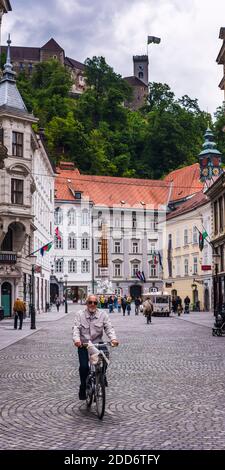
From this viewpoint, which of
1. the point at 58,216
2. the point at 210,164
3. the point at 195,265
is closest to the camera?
the point at 195,265

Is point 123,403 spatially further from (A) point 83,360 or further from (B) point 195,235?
(B) point 195,235

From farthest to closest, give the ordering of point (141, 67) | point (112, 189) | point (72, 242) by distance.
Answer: point (141, 67), point (112, 189), point (72, 242)

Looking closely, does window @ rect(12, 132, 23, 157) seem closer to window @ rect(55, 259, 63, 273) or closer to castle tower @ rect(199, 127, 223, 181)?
castle tower @ rect(199, 127, 223, 181)

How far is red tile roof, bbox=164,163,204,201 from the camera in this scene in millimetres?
85144

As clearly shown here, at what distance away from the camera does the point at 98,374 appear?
888cm

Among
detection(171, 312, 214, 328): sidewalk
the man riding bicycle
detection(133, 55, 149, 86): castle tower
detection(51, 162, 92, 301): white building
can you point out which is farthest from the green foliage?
the man riding bicycle

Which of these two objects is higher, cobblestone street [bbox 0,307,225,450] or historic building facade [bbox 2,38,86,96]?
historic building facade [bbox 2,38,86,96]

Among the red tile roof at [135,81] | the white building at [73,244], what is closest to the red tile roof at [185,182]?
the white building at [73,244]

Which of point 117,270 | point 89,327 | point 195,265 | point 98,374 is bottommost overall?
point 98,374

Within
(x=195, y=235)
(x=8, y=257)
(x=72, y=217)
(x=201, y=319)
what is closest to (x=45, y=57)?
(x=72, y=217)

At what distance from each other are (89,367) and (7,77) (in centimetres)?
3762

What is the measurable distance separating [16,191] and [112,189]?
158 feet

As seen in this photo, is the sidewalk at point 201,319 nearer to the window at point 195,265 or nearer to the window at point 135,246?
the window at point 195,265

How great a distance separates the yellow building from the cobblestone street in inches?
1711
